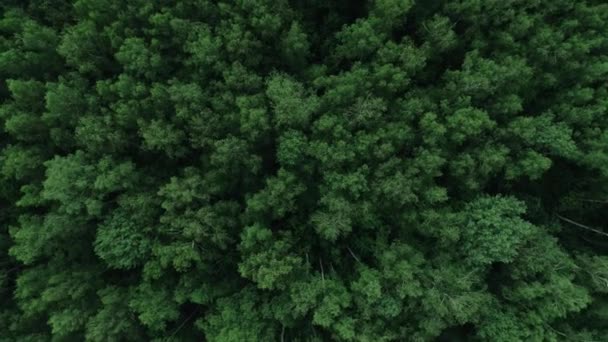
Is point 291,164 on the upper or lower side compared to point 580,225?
upper

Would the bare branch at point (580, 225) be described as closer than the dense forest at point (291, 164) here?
No

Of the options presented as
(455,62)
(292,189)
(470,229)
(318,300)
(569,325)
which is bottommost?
(569,325)

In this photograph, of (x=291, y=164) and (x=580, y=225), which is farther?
(x=580, y=225)

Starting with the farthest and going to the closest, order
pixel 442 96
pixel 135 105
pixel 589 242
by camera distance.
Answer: pixel 589 242, pixel 442 96, pixel 135 105

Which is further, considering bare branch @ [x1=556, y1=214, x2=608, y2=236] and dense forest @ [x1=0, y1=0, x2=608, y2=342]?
bare branch @ [x1=556, y1=214, x2=608, y2=236]

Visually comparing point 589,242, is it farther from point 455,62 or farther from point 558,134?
point 455,62

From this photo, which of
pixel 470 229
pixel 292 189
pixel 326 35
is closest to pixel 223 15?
pixel 326 35

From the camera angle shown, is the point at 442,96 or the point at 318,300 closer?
the point at 318,300

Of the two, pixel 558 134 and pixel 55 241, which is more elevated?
pixel 558 134
